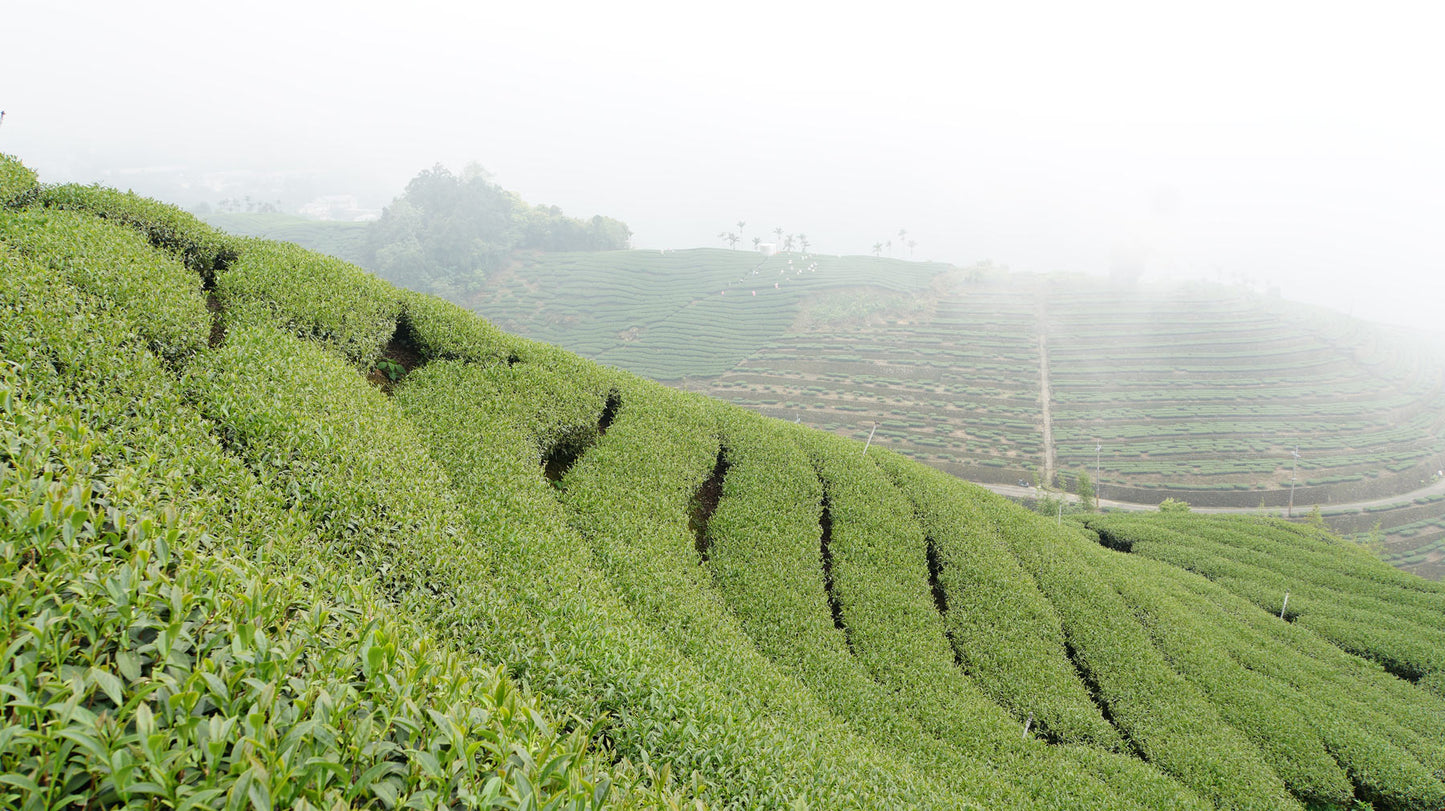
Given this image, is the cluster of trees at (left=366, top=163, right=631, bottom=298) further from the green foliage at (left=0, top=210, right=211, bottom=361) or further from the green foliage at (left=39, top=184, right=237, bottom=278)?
the green foliage at (left=0, top=210, right=211, bottom=361)

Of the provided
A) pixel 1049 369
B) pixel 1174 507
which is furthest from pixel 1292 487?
pixel 1174 507

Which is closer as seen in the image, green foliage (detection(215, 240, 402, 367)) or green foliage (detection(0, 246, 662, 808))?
green foliage (detection(0, 246, 662, 808))

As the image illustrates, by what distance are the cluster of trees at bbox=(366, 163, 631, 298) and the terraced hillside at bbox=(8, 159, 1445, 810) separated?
379 feet

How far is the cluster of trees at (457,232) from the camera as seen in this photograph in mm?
120062

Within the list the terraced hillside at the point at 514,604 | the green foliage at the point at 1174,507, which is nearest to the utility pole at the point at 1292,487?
the green foliage at the point at 1174,507

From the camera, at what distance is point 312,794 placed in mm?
2965

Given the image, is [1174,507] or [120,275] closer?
[120,275]

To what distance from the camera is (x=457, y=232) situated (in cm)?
12900

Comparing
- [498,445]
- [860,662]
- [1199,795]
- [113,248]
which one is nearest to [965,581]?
[860,662]

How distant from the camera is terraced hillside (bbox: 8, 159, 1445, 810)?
11.0 ft

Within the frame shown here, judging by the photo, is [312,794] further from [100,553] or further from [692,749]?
[692,749]

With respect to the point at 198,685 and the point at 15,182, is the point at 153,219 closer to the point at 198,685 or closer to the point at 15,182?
the point at 15,182

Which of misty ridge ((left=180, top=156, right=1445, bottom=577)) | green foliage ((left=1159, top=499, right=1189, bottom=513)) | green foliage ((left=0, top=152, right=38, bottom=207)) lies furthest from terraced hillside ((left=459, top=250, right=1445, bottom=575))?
green foliage ((left=0, top=152, right=38, bottom=207))

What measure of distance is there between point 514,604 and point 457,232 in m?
138
